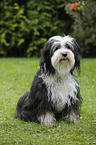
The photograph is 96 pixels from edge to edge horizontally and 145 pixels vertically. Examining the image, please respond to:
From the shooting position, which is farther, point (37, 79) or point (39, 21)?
point (39, 21)

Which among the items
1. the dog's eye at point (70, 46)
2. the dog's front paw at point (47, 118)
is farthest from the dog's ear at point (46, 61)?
the dog's front paw at point (47, 118)

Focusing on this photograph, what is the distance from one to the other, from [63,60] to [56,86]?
465mm

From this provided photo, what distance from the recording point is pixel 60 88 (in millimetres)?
3863

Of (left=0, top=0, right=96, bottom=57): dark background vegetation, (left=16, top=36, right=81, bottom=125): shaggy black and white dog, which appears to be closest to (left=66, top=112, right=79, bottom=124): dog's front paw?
(left=16, top=36, right=81, bottom=125): shaggy black and white dog

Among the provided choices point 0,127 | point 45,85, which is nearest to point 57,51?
point 45,85

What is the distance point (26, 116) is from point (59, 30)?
1131 cm

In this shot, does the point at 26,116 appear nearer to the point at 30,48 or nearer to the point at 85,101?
the point at 85,101

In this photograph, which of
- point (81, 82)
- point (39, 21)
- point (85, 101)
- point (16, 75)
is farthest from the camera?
point (39, 21)

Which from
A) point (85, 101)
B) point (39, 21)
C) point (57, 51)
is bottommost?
point (85, 101)

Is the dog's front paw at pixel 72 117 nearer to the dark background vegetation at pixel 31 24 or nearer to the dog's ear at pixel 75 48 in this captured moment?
the dog's ear at pixel 75 48

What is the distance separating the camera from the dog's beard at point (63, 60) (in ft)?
11.7

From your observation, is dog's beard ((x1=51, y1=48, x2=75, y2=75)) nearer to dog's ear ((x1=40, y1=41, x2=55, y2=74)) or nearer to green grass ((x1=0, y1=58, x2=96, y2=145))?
dog's ear ((x1=40, y1=41, x2=55, y2=74))

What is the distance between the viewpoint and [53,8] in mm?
14648

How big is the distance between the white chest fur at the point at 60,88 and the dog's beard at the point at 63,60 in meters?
0.17
